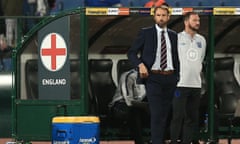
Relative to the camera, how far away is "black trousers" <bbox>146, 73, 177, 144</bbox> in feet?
35.0

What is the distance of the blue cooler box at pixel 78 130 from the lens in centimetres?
1080

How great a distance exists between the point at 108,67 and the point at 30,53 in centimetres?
148

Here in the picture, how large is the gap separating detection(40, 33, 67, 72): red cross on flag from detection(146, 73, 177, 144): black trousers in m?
1.54

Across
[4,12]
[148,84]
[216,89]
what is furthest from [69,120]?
[4,12]

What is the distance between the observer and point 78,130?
1082 cm

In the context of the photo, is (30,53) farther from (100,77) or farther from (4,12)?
(4,12)

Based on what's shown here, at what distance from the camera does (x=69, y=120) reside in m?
10.9

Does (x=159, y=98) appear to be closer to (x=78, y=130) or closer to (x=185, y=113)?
(x=185, y=113)

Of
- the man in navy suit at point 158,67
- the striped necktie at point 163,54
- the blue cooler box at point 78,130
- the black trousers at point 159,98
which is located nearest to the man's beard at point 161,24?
the man in navy suit at point 158,67

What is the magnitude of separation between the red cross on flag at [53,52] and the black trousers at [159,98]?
1538mm

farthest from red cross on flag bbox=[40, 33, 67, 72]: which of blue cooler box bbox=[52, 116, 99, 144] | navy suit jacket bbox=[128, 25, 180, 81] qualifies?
navy suit jacket bbox=[128, 25, 180, 81]

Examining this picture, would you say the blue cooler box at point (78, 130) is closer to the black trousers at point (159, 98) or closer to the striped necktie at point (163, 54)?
the black trousers at point (159, 98)

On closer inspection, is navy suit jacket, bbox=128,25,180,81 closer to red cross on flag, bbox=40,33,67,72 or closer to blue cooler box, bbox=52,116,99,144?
blue cooler box, bbox=52,116,99,144

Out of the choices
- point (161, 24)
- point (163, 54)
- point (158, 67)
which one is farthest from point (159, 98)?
point (161, 24)
